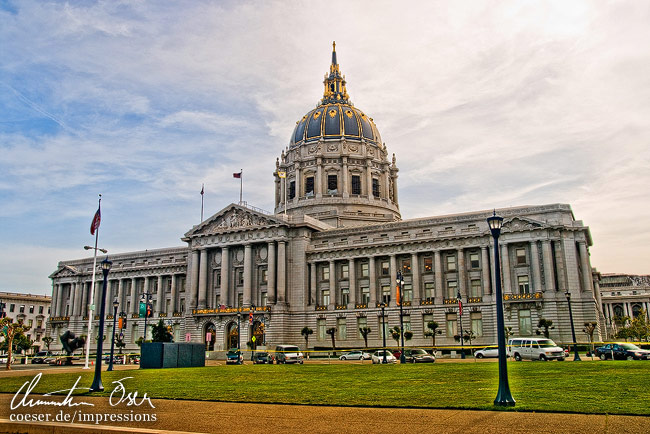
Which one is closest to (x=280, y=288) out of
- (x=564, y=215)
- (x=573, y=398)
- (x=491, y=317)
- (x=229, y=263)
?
(x=229, y=263)

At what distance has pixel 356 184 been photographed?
368ft

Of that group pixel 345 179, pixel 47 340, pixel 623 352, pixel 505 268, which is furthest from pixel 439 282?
pixel 47 340

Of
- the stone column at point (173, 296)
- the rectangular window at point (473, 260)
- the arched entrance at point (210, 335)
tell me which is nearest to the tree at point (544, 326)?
the rectangular window at point (473, 260)

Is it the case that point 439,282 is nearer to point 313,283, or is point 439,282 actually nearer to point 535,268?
point 535,268

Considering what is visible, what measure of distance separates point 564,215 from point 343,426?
67.0 meters

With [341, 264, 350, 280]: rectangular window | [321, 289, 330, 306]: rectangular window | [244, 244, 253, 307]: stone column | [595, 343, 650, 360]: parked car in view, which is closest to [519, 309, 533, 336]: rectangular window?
[341, 264, 350, 280]: rectangular window

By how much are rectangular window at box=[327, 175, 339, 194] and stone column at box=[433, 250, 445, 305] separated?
1296 inches

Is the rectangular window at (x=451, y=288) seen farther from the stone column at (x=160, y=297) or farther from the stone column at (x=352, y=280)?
the stone column at (x=160, y=297)

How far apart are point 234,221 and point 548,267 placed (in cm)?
4672

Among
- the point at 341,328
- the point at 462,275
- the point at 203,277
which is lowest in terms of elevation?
the point at 341,328

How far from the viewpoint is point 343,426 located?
53.0 feet

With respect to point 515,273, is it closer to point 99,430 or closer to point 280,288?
point 280,288

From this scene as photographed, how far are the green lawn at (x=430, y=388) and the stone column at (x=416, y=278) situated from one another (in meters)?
48.9

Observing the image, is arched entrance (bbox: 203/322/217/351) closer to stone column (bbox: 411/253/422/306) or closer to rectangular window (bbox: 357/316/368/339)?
rectangular window (bbox: 357/316/368/339)
